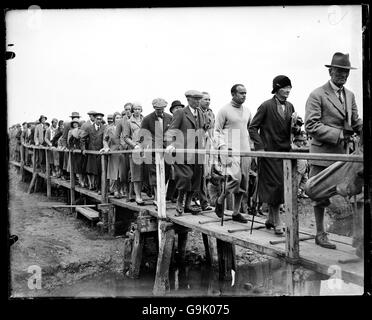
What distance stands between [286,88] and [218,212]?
7.29ft

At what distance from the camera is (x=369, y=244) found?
11.2ft

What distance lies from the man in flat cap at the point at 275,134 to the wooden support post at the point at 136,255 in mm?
3057

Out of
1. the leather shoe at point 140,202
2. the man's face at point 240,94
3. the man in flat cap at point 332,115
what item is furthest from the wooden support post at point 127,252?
the man in flat cap at point 332,115

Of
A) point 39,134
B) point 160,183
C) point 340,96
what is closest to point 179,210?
point 160,183

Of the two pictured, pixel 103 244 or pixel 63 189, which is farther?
pixel 63 189

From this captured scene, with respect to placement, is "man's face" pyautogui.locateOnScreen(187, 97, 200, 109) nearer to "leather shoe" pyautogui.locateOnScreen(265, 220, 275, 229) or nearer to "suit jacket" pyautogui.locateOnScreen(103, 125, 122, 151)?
"leather shoe" pyautogui.locateOnScreen(265, 220, 275, 229)

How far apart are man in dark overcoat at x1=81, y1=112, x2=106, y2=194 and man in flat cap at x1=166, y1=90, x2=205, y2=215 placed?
3.34 metres

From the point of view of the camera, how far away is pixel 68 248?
8086mm

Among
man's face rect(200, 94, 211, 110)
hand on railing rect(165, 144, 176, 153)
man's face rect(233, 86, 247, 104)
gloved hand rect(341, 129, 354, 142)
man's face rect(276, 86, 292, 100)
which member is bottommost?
hand on railing rect(165, 144, 176, 153)

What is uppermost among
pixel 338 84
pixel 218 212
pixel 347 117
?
pixel 338 84

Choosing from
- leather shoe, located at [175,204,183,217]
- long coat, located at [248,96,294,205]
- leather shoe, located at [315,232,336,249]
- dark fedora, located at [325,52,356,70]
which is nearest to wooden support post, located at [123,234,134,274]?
leather shoe, located at [175,204,183,217]

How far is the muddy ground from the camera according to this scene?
23.0ft
